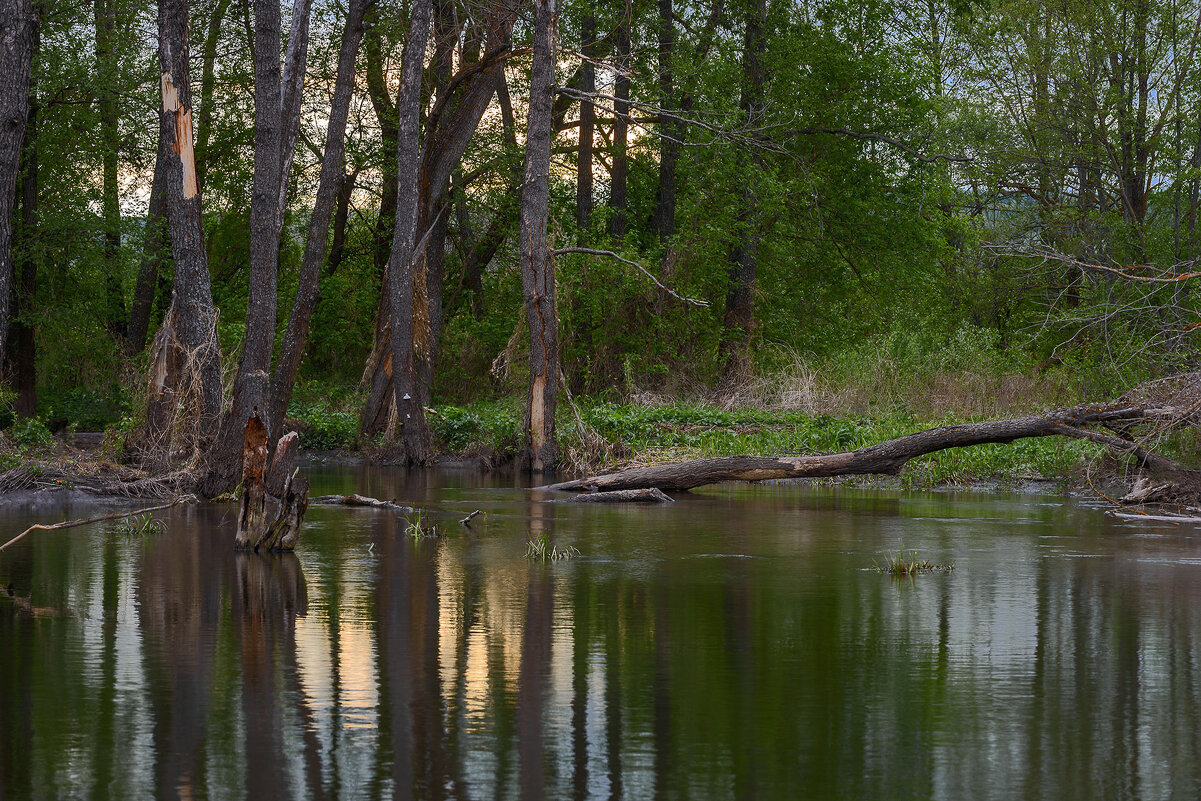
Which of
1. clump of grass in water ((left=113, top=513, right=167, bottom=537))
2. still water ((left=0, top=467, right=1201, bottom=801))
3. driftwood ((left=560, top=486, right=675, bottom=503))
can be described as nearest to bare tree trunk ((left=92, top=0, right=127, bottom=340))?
clump of grass in water ((left=113, top=513, right=167, bottom=537))

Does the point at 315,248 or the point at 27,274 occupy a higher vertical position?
the point at 27,274

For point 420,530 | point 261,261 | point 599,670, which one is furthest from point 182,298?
point 599,670

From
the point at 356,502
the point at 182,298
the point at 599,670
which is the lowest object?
the point at 599,670

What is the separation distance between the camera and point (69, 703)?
20.6ft

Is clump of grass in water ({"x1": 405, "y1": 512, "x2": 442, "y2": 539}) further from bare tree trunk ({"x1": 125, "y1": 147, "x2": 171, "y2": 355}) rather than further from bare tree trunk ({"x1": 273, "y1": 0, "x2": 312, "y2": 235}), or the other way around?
bare tree trunk ({"x1": 125, "y1": 147, "x2": 171, "y2": 355})

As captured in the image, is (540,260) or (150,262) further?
(150,262)

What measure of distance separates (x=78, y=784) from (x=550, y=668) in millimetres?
2754

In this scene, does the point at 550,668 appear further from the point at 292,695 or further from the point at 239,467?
the point at 239,467

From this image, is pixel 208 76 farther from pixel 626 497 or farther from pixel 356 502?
pixel 626 497

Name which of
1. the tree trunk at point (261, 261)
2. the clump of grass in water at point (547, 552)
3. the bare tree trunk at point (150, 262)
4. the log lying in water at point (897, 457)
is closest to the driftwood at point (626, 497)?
the log lying in water at point (897, 457)

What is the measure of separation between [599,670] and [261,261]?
11.9m

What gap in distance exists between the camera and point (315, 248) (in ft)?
67.3

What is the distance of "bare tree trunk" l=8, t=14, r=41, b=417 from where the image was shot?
26.0 m

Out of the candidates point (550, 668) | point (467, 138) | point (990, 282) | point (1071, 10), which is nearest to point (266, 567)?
point (550, 668)
